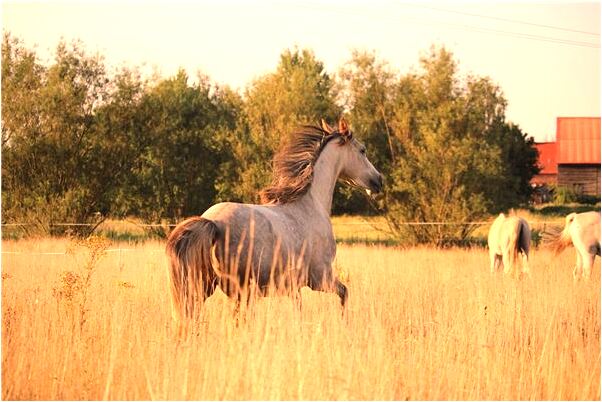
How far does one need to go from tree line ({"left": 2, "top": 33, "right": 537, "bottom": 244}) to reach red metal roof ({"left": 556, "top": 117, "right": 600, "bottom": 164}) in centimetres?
2001

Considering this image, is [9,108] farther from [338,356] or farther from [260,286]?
[338,356]

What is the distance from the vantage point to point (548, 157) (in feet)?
201

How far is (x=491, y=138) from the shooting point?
22.9 metres

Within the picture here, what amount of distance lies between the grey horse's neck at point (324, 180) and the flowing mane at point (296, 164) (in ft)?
0.22

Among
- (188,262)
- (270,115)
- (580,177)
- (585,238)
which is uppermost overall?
(270,115)

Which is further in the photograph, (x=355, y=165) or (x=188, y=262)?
(x=355, y=165)

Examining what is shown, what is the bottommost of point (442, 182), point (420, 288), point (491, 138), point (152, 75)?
point (420, 288)

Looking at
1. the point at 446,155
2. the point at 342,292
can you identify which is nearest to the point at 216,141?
the point at 446,155

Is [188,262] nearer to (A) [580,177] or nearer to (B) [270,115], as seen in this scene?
(B) [270,115]

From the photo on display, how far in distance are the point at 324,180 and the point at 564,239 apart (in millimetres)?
7951

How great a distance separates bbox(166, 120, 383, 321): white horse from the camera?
590cm

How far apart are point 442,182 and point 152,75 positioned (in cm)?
997

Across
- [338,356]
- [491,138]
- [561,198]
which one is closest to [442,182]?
[491,138]

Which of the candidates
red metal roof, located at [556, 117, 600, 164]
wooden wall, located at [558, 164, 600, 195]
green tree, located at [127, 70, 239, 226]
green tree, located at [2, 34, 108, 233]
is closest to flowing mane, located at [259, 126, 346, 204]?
green tree, located at [2, 34, 108, 233]
